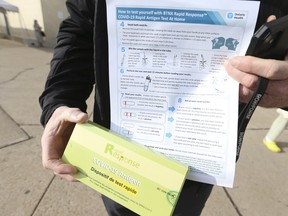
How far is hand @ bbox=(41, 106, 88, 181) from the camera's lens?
3.22 feet

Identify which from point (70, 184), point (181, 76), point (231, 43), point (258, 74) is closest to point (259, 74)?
point (258, 74)

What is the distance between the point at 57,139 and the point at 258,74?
732 mm

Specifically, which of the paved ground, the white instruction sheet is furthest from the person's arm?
the paved ground

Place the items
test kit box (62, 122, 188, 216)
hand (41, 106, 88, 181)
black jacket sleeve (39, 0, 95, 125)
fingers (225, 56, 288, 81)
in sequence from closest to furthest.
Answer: fingers (225, 56, 288, 81) → test kit box (62, 122, 188, 216) → hand (41, 106, 88, 181) → black jacket sleeve (39, 0, 95, 125)

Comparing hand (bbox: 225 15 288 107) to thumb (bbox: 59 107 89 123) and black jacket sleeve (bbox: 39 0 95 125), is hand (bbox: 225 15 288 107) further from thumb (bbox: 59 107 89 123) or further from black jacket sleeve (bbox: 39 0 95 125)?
black jacket sleeve (bbox: 39 0 95 125)

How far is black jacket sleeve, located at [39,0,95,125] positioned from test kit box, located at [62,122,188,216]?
25 cm

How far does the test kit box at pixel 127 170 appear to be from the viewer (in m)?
0.86

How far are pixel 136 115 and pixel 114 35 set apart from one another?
0.26m

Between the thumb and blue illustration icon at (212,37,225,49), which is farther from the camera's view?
the thumb

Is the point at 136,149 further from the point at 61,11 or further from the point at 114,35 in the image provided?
the point at 61,11

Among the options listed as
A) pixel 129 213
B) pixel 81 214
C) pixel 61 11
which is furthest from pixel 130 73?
pixel 61 11

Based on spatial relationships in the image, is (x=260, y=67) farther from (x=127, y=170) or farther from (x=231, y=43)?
(x=127, y=170)

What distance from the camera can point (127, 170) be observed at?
894 millimetres

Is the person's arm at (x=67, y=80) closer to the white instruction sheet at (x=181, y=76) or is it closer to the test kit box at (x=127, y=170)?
the test kit box at (x=127, y=170)
